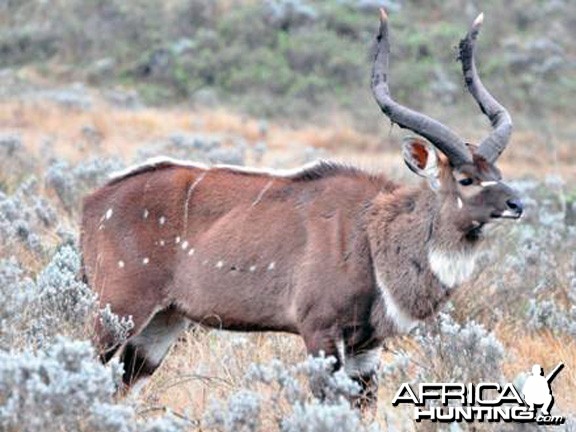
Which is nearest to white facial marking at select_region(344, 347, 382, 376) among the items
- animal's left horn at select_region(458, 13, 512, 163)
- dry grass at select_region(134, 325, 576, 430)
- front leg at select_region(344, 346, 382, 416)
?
front leg at select_region(344, 346, 382, 416)

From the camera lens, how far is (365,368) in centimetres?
691

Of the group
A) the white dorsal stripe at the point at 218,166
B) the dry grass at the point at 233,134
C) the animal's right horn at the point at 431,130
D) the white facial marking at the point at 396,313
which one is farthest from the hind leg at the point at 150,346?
the dry grass at the point at 233,134

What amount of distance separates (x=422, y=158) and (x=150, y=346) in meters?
1.92

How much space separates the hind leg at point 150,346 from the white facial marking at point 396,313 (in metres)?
1.31

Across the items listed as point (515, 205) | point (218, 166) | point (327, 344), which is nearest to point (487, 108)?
point (515, 205)

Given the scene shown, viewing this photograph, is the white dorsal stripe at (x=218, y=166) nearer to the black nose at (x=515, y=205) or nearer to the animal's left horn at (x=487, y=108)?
the animal's left horn at (x=487, y=108)

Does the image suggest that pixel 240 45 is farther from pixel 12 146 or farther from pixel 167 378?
pixel 167 378

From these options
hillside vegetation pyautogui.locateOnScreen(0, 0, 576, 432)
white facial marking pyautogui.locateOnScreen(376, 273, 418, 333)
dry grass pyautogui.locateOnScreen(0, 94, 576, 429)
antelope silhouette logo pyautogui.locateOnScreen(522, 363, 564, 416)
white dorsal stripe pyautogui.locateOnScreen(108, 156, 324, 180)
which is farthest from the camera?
white dorsal stripe pyautogui.locateOnScreen(108, 156, 324, 180)

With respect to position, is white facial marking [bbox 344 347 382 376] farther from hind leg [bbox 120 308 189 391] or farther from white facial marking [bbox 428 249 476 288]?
hind leg [bbox 120 308 189 391]

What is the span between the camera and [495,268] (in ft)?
32.4

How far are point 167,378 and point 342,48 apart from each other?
25.9 meters

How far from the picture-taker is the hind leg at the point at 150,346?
745 centimetres

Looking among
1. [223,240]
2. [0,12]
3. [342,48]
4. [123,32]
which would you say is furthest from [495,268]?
[0,12]

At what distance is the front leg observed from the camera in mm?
6785
